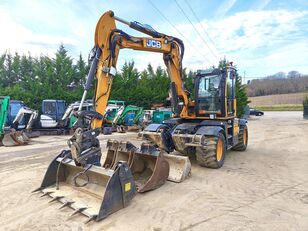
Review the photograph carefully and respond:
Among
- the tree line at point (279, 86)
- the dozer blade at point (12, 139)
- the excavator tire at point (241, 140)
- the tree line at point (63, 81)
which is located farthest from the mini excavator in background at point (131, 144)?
the tree line at point (279, 86)

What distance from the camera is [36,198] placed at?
4.38 meters

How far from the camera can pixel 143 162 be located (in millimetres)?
5355

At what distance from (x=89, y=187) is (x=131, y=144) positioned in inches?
53.3

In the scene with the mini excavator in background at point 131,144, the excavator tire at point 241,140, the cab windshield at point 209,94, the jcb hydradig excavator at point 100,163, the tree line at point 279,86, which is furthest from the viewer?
the tree line at point 279,86

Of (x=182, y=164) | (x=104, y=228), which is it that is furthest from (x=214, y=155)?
(x=104, y=228)

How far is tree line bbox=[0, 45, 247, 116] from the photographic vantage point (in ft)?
67.3

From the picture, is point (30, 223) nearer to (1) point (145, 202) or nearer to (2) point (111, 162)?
(1) point (145, 202)

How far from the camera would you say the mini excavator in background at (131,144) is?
13.3ft

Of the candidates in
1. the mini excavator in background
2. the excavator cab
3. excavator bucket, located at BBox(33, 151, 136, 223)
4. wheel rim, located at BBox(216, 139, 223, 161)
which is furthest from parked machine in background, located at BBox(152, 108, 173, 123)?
excavator bucket, located at BBox(33, 151, 136, 223)

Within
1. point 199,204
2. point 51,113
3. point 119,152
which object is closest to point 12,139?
point 51,113

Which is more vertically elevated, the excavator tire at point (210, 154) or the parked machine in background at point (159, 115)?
the parked machine in background at point (159, 115)

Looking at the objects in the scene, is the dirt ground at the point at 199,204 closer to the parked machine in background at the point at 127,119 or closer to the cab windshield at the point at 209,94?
the cab windshield at the point at 209,94

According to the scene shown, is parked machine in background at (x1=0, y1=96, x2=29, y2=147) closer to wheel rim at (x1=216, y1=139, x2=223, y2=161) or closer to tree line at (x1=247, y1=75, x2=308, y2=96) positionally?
wheel rim at (x1=216, y1=139, x2=223, y2=161)

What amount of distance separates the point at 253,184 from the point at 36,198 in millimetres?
4052
